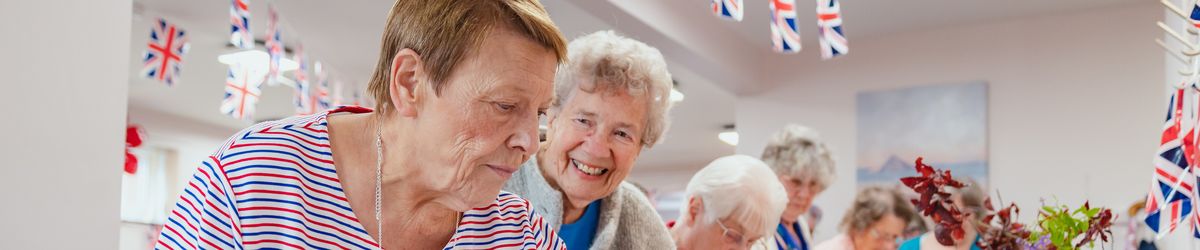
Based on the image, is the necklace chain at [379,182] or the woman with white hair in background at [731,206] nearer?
the necklace chain at [379,182]

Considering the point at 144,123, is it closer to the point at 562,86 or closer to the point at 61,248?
the point at 61,248

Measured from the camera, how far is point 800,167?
4254 mm

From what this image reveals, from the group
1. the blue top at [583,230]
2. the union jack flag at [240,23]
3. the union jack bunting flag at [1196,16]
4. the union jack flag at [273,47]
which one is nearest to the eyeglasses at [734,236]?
the blue top at [583,230]

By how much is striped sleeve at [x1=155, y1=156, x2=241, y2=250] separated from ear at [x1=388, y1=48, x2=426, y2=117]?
218 mm

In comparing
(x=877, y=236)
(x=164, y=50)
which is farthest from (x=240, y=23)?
(x=877, y=236)

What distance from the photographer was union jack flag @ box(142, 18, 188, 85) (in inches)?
216

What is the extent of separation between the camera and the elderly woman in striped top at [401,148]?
4.24ft

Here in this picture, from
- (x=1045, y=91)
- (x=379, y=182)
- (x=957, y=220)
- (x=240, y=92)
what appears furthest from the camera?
(x=1045, y=91)

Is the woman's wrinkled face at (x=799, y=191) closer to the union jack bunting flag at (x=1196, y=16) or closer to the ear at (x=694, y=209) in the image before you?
the ear at (x=694, y=209)

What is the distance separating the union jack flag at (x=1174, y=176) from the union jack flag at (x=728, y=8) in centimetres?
107

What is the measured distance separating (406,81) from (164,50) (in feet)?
15.3

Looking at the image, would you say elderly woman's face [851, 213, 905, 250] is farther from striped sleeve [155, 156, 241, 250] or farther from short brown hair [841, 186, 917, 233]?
striped sleeve [155, 156, 241, 250]

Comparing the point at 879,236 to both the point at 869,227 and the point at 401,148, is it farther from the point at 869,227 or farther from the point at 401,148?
the point at 401,148

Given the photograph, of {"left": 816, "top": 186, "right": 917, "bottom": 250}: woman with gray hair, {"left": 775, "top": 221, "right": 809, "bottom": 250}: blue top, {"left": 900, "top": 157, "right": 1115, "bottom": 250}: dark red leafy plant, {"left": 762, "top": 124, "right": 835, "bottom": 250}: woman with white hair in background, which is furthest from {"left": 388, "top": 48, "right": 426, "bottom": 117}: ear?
{"left": 816, "top": 186, "right": 917, "bottom": 250}: woman with gray hair
